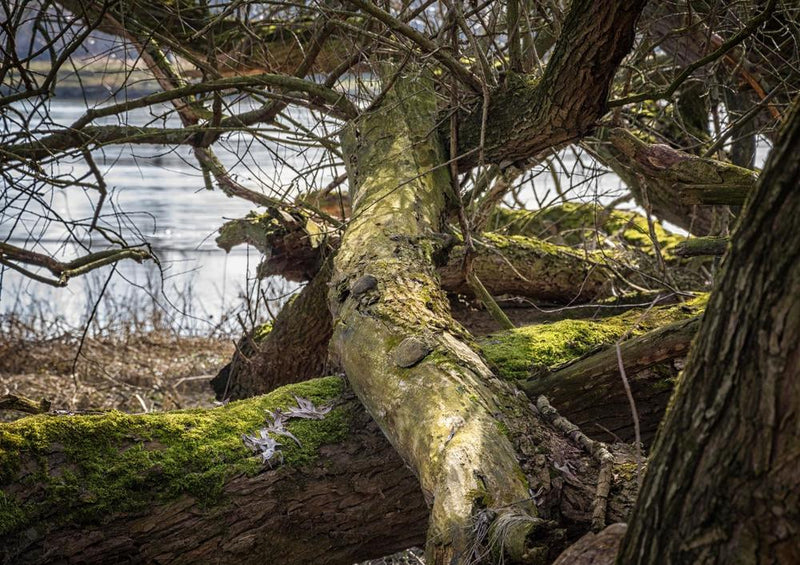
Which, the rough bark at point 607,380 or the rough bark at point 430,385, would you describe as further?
the rough bark at point 607,380

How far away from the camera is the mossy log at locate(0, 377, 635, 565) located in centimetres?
218

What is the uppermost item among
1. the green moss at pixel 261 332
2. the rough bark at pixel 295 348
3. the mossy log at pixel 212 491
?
the green moss at pixel 261 332

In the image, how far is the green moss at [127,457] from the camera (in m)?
2.21

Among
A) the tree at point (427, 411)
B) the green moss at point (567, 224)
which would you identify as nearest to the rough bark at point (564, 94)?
the tree at point (427, 411)

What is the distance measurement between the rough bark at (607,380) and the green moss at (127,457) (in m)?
0.91

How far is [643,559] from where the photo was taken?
48.7 inches

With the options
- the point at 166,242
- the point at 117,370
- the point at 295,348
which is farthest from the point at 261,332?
the point at 166,242

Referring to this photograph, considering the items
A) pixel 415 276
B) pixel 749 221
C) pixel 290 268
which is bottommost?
pixel 749 221

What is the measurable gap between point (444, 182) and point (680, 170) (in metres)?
1.23

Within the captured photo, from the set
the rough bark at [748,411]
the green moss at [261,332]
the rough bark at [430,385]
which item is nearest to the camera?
the rough bark at [748,411]

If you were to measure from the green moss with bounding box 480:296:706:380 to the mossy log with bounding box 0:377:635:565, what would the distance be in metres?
0.75

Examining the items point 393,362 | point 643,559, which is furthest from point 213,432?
point 643,559

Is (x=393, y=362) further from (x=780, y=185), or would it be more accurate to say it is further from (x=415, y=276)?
Result: (x=780, y=185)

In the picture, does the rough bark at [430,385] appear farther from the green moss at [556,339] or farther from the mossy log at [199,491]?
the green moss at [556,339]
